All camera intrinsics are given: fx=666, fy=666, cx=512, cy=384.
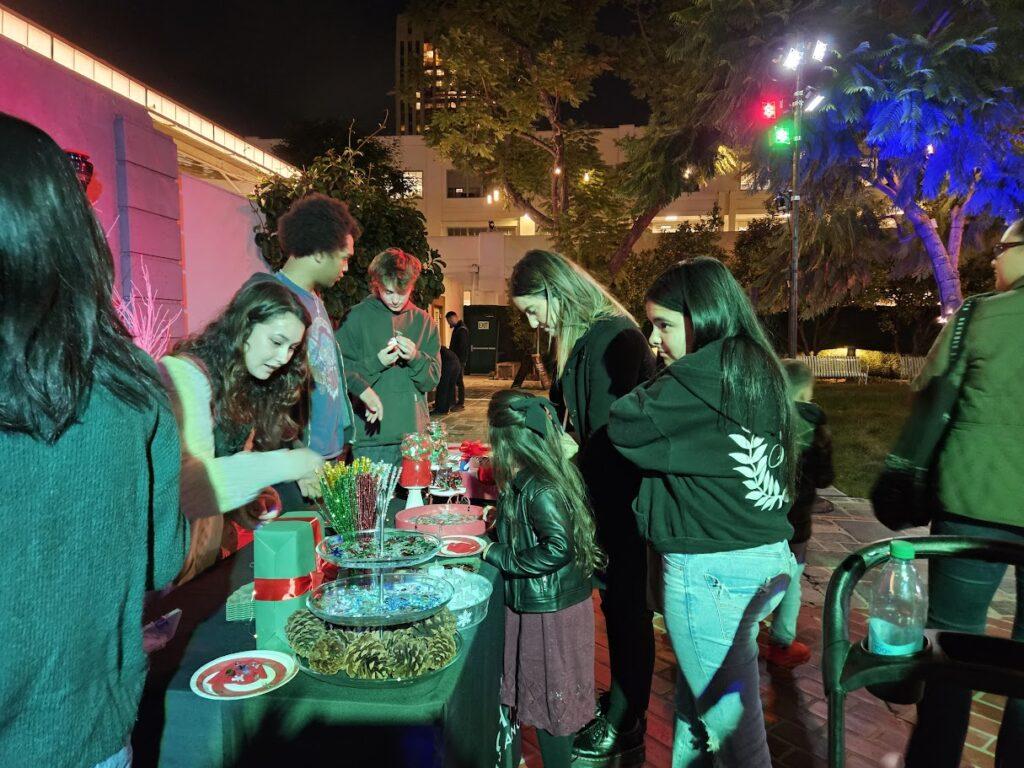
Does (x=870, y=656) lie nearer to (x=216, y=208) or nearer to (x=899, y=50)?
(x=216, y=208)

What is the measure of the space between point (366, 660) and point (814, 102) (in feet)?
34.2

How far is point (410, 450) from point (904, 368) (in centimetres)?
2054

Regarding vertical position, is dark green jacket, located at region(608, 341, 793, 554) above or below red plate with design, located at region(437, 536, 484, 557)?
above

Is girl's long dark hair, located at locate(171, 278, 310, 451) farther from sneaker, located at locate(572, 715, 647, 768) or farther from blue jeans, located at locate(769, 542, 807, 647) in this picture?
blue jeans, located at locate(769, 542, 807, 647)

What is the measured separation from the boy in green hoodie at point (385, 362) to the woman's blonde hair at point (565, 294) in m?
1.17

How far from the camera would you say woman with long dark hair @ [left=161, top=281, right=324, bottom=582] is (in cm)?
167

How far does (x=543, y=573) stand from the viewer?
2.19 m

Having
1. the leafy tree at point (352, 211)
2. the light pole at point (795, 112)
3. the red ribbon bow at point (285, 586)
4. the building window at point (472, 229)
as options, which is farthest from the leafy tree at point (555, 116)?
the building window at point (472, 229)

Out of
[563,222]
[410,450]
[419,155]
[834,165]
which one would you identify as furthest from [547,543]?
[419,155]

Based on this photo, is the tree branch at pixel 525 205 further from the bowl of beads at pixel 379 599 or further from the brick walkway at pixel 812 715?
the bowl of beads at pixel 379 599

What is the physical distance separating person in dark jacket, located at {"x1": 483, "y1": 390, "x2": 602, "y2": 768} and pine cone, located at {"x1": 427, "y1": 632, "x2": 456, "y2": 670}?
0.68 metres

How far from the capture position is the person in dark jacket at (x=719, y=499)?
1.83m

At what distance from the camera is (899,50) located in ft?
30.1

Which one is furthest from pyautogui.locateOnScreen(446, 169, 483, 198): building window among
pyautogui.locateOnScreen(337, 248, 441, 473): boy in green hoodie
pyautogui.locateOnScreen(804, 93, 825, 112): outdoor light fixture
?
pyautogui.locateOnScreen(337, 248, 441, 473): boy in green hoodie
